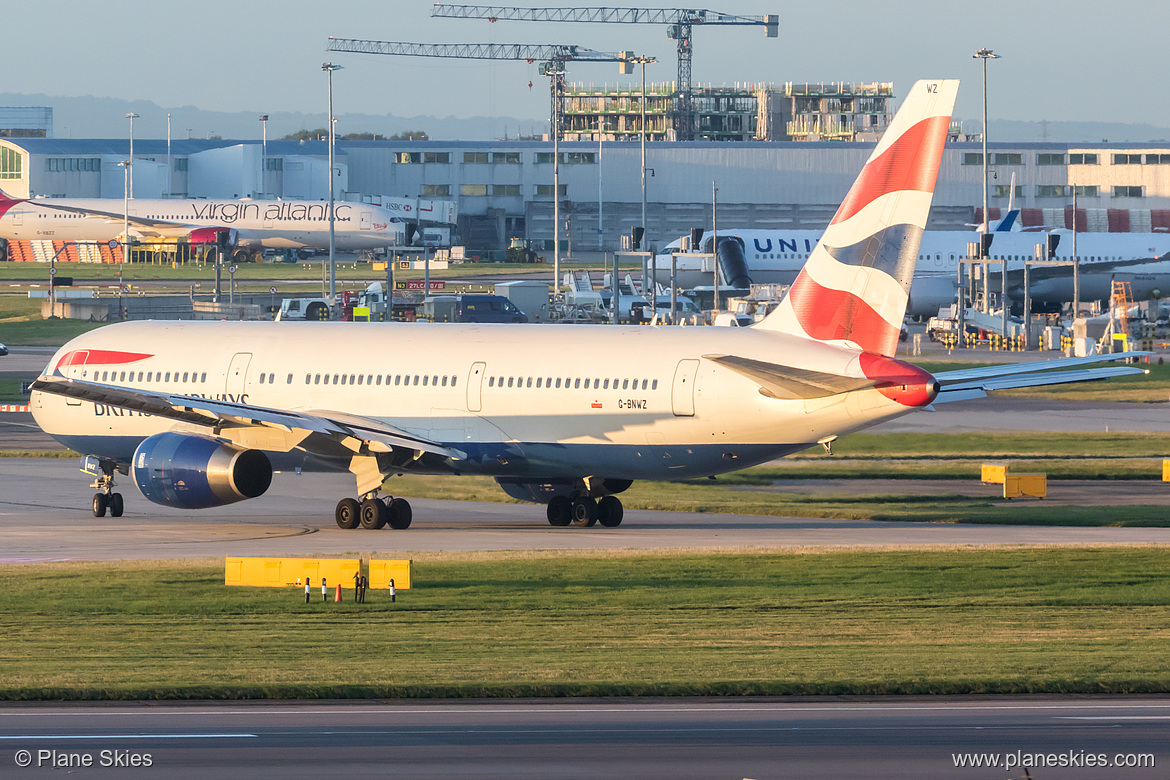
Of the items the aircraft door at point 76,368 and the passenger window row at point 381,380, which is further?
the aircraft door at point 76,368

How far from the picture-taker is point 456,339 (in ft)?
115

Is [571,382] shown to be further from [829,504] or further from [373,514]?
[829,504]

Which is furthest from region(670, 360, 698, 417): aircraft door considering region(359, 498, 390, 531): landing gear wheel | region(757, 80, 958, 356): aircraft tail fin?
region(359, 498, 390, 531): landing gear wheel

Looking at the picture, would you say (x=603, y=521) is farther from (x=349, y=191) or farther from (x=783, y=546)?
(x=349, y=191)

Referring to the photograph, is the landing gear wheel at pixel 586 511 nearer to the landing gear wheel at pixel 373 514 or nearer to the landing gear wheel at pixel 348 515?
the landing gear wheel at pixel 373 514

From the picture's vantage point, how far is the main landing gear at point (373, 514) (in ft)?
114

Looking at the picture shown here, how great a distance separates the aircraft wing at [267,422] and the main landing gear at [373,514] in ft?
4.35

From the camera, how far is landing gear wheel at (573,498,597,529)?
1393 inches

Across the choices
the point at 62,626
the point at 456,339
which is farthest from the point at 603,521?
the point at 62,626

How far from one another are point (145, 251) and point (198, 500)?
13285cm

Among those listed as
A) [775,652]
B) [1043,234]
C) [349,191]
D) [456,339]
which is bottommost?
[775,652]

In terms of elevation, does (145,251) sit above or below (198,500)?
above

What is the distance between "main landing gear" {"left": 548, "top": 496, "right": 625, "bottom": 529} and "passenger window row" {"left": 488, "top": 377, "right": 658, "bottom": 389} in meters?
3.15

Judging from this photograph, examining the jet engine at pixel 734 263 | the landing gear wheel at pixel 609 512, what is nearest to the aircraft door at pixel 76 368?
the landing gear wheel at pixel 609 512
